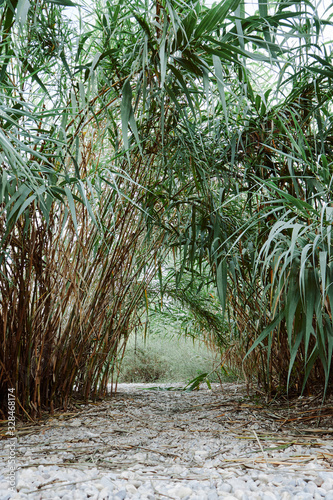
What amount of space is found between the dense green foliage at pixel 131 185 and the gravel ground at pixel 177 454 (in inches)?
7.6

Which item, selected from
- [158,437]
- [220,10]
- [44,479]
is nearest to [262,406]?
[158,437]

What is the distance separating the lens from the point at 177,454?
1073mm

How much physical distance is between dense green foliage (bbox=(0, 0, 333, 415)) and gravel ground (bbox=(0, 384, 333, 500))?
19 centimetres

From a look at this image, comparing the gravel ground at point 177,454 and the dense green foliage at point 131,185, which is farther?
the dense green foliage at point 131,185

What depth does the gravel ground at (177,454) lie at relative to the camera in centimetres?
77

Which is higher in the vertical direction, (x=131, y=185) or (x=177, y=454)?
(x=131, y=185)

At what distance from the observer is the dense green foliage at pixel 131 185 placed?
1.18 metres

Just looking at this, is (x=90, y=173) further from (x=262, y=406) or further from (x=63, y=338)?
(x=262, y=406)

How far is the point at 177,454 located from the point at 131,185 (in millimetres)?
1004

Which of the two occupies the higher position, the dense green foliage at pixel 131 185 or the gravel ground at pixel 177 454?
the dense green foliage at pixel 131 185

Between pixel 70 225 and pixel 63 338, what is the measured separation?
18.1 inches

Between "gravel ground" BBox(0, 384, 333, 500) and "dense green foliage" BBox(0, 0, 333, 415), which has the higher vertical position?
"dense green foliage" BBox(0, 0, 333, 415)

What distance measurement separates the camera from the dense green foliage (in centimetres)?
118

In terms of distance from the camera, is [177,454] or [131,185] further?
[131,185]
